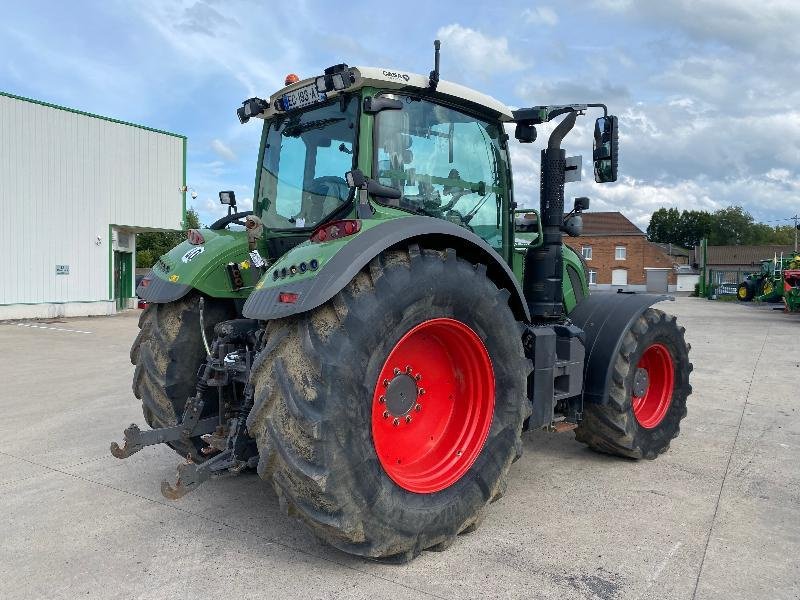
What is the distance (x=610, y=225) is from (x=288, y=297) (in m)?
63.1

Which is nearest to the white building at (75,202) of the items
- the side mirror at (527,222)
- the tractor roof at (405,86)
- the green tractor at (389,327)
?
the green tractor at (389,327)

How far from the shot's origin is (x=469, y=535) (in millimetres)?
3348

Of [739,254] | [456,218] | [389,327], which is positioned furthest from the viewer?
[739,254]

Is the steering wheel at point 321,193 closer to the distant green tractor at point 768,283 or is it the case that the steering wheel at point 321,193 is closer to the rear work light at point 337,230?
the rear work light at point 337,230

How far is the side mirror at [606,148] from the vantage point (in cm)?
396

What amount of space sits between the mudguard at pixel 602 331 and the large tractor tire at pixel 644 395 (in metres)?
0.08

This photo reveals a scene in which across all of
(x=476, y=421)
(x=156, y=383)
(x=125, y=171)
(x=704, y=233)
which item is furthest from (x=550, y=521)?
(x=704, y=233)

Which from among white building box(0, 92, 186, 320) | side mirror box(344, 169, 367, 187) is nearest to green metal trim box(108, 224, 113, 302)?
white building box(0, 92, 186, 320)

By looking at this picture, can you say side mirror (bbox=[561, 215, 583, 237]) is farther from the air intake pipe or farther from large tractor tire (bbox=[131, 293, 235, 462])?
A: large tractor tire (bbox=[131, 293, 235, 462])

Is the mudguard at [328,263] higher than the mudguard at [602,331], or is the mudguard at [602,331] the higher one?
the mudguard at [328,263]

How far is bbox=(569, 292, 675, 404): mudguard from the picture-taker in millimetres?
4316

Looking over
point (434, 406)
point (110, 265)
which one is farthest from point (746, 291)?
point (434, 406)

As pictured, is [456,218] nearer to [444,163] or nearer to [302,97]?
[444,163]

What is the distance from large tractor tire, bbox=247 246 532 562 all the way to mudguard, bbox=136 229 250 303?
1054 mm
